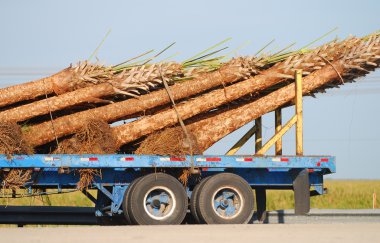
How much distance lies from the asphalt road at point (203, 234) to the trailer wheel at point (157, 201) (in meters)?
1.14

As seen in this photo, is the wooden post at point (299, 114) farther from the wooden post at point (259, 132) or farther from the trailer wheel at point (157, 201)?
the trailer wheel at point (157, 201)

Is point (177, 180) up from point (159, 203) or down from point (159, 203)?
up

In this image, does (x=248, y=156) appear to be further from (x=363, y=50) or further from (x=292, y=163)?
(x=363, y=50)

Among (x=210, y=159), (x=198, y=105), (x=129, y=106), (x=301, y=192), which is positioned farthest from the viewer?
(x=198, y=105)

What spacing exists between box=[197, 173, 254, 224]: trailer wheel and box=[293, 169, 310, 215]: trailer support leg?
830mm

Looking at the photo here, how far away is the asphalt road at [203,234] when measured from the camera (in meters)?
11.0

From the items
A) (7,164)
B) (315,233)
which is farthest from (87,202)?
(315,233)

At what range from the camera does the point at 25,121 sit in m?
14.4

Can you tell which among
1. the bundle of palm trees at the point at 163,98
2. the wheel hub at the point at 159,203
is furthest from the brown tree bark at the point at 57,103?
the wheel hub at the point at 159,203

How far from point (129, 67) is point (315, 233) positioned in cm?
469

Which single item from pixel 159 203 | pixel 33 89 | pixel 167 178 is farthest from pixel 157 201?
pixel 33 89

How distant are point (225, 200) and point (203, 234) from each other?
2.99 metres

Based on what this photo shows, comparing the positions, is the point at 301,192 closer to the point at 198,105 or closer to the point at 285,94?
the point at 285,94

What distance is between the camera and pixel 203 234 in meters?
11.6
